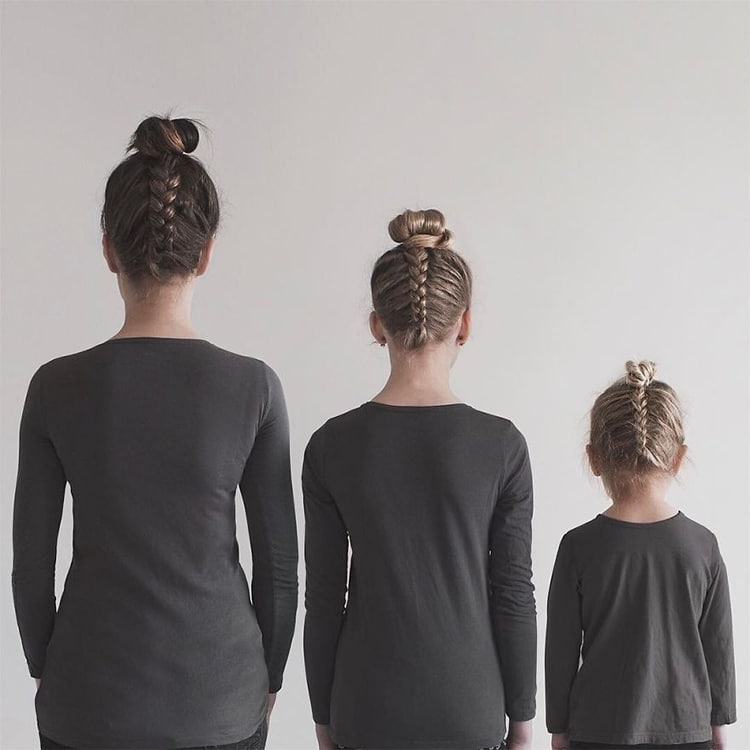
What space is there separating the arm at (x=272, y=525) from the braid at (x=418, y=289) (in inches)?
8.6

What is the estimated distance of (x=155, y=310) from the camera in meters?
1.34

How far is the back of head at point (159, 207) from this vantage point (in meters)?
1.31

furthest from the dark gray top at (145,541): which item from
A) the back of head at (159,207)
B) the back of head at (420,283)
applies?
the back of head at (420,283)

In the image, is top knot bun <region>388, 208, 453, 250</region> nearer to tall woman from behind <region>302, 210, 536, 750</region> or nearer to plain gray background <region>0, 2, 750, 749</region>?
tall woman from behind <region>302, 210, 536, 750</region>

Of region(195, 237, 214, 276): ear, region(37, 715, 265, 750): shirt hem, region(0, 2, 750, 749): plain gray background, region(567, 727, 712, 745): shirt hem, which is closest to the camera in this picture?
region(37, 715, 265, 750): shirt hem

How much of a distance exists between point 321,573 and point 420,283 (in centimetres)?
44

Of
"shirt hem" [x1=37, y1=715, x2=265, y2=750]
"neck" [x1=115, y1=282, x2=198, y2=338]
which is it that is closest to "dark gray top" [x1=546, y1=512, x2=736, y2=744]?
"shirt hem" [x1=37, y1=715, x2=265, y2=750]

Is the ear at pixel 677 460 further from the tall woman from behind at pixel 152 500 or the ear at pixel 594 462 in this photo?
the tall woman from behind at pixel 152 500

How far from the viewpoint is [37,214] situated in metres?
2.44

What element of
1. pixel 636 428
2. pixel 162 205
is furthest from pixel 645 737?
pixel 162 205

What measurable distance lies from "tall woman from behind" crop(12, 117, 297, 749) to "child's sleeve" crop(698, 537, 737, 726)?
73 centimetres

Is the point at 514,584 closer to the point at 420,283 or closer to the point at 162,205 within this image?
the point at 420,283

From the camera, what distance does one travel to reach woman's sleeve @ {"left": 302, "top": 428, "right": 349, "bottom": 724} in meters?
1.47

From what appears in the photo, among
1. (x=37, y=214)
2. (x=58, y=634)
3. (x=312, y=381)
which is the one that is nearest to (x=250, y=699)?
(x=58, y=634)
